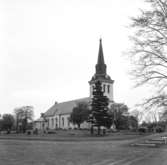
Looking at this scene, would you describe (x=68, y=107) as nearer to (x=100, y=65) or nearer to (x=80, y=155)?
(x=100, y=65)

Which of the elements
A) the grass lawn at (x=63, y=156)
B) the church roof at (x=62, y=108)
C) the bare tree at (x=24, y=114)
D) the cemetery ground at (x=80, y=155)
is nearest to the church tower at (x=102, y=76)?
the church roof at (x=62, y=108)

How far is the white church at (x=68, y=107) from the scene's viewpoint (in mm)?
88188

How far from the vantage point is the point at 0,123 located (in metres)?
97.8

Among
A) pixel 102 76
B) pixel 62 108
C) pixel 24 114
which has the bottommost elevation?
pixel 24 114

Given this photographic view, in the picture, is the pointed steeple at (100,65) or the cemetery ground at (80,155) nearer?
the cemetery ground at (80,155)

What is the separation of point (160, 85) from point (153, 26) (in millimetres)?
3353

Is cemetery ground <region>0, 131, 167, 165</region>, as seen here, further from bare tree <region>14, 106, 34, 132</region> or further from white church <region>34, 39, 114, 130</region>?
bare tree <region>14, 106, 34, 132</region>

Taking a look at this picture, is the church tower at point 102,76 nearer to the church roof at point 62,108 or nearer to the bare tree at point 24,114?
the church roof at point 62,108

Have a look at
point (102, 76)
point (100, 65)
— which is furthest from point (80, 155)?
point (102, 76)

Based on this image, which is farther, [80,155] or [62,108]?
[62,108]

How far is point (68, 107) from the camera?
365 feet

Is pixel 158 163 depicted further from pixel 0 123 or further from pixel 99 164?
pixel 0 123

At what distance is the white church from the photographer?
3472 inches

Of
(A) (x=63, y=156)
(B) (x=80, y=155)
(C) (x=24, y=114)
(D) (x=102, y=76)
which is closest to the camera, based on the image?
(A) (x=63, y=156)
